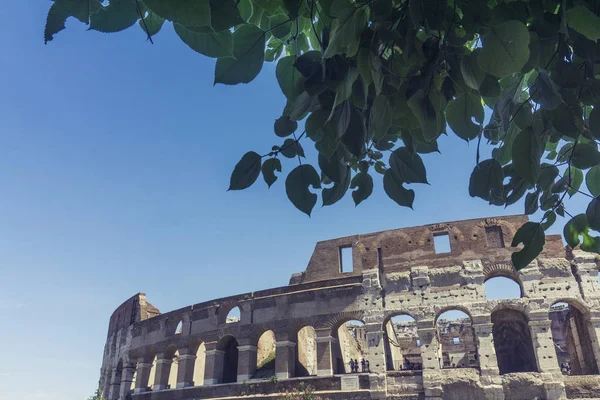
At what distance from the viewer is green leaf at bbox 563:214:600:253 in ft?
7.24

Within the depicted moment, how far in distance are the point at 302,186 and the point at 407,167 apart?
48cm

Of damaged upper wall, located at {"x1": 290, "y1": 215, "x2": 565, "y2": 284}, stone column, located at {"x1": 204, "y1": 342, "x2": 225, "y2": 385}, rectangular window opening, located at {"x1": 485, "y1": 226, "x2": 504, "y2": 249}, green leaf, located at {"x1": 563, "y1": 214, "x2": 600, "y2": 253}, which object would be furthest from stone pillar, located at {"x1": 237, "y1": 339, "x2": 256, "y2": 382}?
green leaf, located at {"x1": 563, "y1": 214, "x2": 600, "y2": 253}

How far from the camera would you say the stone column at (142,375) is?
23000mm

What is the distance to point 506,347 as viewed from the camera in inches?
1000

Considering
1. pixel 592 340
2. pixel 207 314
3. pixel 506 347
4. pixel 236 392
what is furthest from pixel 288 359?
pixel 506 347

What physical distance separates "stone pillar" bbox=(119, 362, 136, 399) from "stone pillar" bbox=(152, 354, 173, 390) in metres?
2.92

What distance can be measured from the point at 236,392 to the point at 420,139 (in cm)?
1865

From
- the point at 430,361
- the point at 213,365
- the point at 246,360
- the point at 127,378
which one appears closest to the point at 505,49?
the point at 430,361

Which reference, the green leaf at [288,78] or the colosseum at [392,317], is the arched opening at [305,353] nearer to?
the colosseum at [392,317]

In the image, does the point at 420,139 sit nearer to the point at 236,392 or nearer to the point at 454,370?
the point at 454,370

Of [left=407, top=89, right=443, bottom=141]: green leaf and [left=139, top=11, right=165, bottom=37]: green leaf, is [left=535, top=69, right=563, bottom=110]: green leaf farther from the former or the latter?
[left=139, top=11, right=165, bottom=37]: green leaf

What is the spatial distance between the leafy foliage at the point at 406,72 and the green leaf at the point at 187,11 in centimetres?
16

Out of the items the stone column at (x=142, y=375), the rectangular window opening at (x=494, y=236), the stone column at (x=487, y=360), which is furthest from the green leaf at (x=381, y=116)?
the stone column at (x=142, y=375)

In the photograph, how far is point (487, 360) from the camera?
52.0 feet
